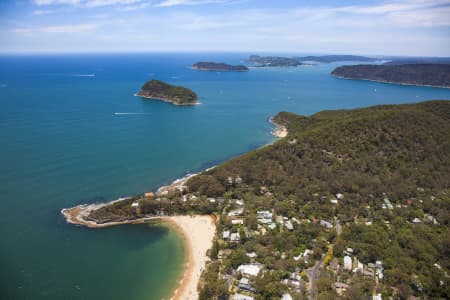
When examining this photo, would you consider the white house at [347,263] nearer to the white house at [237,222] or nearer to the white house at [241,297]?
the white house at [241,297]

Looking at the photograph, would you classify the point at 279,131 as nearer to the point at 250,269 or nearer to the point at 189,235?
the point at 189,235

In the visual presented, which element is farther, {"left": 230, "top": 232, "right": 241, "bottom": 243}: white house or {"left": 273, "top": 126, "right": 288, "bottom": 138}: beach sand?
{"left": 273, "top": 126, "right": 288, "bottom": 138}: beach sand

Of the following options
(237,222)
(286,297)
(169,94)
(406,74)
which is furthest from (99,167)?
(406,74)

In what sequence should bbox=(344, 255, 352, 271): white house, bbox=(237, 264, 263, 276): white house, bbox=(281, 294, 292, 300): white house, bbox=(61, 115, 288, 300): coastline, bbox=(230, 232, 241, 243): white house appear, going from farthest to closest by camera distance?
bbox=(230, 232, 241, 243): white house < bbox=(61, 115, 288, 300): coastline < bbox=(344, 255, 352, 271): white house < bbox=(237, 264, 263, 276): white house < bbox=(281, 294, 292, 300): white house

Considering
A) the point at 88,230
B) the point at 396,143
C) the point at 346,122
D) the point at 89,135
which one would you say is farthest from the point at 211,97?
the point at 88,230

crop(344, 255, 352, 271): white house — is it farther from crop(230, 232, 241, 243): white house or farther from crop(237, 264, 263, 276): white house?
crop(230, 232, 241, 243): white house

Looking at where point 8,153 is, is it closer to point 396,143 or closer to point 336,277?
point 336,277

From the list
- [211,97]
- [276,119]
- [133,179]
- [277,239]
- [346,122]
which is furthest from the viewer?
[211,97]

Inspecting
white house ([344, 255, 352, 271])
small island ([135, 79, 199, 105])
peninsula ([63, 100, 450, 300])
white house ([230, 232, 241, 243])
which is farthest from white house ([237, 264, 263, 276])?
small island ([135, 79, 199, 105])
